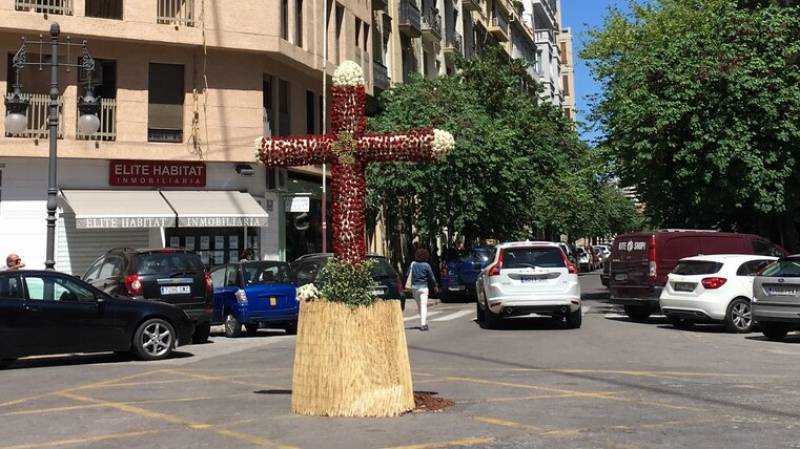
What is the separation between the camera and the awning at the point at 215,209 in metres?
23.4

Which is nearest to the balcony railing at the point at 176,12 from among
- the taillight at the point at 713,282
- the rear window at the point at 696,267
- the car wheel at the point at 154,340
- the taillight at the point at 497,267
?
the taillight at the point at 497,267

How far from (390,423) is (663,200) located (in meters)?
19.2

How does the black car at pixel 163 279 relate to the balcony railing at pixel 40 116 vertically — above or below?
below

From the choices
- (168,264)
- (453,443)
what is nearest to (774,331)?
(453,443)

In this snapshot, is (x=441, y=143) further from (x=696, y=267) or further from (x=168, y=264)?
(x=696, y=267)

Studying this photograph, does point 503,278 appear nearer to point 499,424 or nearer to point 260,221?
point 499,424

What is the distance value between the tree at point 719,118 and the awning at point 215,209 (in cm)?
1118

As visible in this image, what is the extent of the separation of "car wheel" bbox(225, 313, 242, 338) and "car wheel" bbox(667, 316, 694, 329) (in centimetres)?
903

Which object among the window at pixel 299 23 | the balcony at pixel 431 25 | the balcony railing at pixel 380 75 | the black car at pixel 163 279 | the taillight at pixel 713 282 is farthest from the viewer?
the balcony at pixel 431 25

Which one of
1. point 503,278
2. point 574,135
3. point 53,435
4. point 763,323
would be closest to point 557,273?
point 503,278

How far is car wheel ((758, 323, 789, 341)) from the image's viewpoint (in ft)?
47.2

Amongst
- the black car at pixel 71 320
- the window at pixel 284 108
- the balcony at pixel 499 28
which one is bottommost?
the black car at pixel 71 320

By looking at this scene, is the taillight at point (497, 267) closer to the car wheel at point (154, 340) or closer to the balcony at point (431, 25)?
the car wheel at point (154, 340)

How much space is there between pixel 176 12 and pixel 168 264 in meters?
12.9
